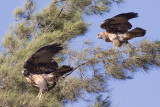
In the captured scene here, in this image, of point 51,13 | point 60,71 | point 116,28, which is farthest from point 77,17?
point 60,71

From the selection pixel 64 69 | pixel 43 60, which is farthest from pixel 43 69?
pixel 64 69

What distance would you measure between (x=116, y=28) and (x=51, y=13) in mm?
1484

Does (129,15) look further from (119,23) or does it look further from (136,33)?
(119,23)

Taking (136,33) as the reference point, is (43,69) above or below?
below

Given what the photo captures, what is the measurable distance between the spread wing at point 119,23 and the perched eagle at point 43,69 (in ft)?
2.67

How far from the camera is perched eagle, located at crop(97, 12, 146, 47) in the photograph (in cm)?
486

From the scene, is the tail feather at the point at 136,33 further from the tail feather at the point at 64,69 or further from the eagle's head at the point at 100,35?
the tail feather at the point at 64,69

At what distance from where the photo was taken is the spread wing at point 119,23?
4.85 meters

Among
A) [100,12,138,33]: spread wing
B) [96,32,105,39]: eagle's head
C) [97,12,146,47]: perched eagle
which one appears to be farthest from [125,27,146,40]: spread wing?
[96,32,105,39]: eagle's head

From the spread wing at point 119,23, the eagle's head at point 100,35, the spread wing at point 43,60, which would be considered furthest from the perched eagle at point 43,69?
the eagle's head at point 100,35

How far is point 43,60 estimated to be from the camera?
4.78m

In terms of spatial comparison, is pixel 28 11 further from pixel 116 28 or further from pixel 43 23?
pixel 116 28

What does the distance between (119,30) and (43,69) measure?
1.12 metres

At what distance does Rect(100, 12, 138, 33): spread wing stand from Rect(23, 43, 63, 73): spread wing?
2.67 feet
